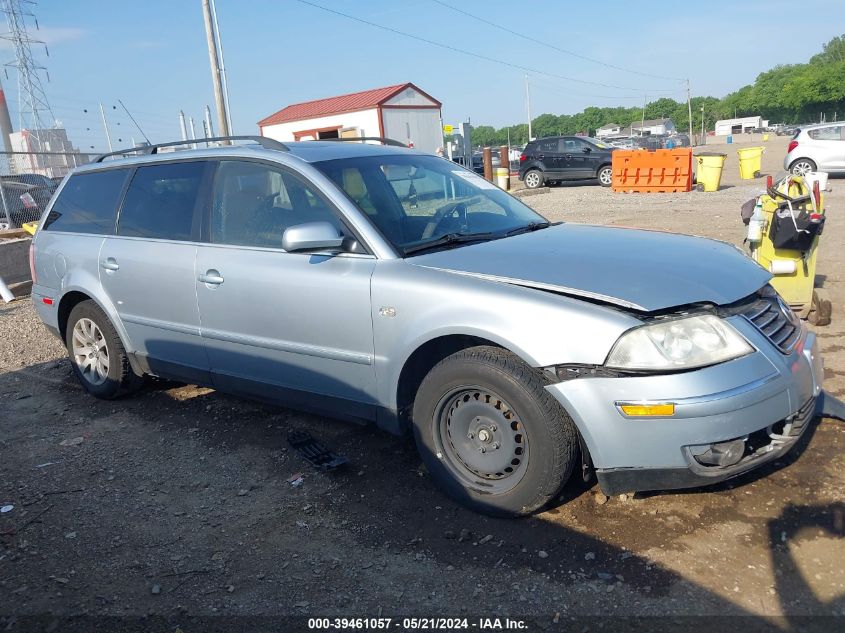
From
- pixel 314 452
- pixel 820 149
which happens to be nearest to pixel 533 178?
pixel 820 149

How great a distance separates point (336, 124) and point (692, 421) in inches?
1217

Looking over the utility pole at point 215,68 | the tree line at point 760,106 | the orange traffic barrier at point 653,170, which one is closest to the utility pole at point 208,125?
the utility pole at point 215,68

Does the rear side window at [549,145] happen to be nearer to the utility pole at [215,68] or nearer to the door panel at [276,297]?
the utility pole at [215,68]

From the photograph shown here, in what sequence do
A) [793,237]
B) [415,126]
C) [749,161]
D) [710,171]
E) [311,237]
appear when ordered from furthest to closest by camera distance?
[415,126]
[749,161]
[710,171]
[793,237]
[311,237]

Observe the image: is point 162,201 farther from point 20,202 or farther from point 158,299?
point 20,202

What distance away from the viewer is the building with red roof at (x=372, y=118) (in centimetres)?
3053

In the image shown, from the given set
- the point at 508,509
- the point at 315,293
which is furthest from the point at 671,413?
the point at 315,293

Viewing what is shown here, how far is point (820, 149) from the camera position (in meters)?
19.0

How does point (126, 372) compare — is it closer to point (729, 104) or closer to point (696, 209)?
point (696, 209)

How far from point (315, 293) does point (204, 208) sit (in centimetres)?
119

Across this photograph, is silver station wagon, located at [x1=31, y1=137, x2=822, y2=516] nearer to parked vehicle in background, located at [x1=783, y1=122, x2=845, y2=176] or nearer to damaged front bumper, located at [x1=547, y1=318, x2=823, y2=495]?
damaged front bumper, located at [x1=547, y1=318, x2=823, y2=495]

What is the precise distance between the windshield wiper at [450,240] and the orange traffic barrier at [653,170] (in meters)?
16.4

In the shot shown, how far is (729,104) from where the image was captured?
112 metres

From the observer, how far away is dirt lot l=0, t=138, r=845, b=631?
271 cm
